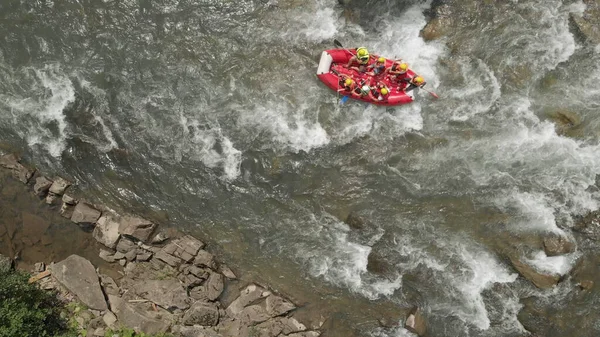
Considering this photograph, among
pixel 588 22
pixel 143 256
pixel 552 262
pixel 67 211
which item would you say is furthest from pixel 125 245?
pixel 588 22

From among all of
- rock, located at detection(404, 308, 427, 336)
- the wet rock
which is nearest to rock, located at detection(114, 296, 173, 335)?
rock, located at detection(404, 308, 427, 336)

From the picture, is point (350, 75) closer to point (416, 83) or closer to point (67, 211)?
point (416, 83)

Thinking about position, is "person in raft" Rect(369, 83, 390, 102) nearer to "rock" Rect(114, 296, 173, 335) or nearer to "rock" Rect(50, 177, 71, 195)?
"rock" Rect(114, 296, 173, 335)

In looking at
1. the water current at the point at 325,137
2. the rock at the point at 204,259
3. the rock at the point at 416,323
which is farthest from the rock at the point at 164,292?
the rock at the point at 416,323

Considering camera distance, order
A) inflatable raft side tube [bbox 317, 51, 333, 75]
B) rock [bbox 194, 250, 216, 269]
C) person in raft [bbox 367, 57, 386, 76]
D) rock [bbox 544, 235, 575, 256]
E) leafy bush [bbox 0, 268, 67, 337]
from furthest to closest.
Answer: person in raft [bbox 367, 57, 386, 76]
inflatable raft side tube [bbox 317, 51, 333, 75]
rock [bbox 194, 250, 216, 269]
rock [bbox 544, 235, 575, 256]
leafy bush [bbox 0, 268, 67, 337]

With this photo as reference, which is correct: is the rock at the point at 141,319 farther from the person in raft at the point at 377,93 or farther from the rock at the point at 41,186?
the person in raft at the point at 377,93
